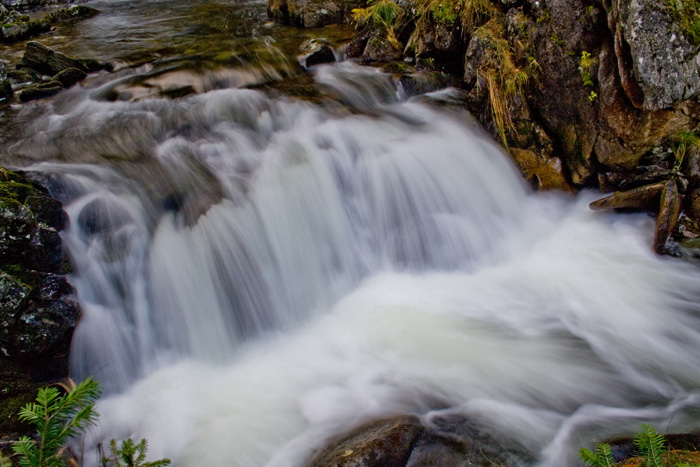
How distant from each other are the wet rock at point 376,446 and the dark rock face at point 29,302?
2240mm

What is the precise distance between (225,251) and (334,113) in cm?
279

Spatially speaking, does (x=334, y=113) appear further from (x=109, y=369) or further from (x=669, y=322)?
(x=669, y=322)

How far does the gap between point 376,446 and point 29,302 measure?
2.87 metres

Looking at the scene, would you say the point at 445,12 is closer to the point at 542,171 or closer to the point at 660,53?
A: the point at 542,171

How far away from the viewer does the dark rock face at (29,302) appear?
325cm

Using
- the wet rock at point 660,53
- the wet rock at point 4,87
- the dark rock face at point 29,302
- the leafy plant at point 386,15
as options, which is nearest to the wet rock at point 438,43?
the leafy plant at point 386,15

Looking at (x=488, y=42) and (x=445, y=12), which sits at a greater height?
(x=445, y=12)

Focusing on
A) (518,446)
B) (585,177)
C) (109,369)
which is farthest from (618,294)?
(109,369)

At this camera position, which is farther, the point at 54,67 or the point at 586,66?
the point at 54,67

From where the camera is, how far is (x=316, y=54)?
7.66 metres

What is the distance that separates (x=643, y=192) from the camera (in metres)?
4.87

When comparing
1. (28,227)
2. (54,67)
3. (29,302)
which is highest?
(54,67)

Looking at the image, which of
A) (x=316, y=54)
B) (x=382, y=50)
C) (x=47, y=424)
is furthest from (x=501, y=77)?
(x=47, y=424)

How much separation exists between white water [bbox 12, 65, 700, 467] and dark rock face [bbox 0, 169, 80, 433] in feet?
0.90
